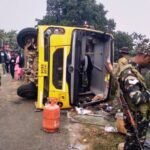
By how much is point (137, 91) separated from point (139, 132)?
0.62 meters

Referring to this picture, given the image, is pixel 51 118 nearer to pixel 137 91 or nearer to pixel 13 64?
pixel 137 91

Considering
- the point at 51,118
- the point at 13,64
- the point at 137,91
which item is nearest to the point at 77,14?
the point at 13,64

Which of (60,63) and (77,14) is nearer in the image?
(60,63)

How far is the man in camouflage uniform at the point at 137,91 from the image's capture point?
395cm

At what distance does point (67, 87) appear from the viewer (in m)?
7.92

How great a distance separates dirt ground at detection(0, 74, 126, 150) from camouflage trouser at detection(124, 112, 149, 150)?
4.27 ft

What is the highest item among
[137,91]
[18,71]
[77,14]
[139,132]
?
[77,14]

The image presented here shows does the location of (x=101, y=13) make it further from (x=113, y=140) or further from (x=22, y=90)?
(x=113, y=140)

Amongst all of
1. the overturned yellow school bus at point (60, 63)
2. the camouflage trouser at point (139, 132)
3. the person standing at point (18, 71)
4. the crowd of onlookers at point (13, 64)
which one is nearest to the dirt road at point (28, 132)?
the overturned yellow school bus at point (60, 63)

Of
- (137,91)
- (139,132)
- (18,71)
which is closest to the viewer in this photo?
(137,91)

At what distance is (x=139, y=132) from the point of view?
423 cm

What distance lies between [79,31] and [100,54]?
4.57ft

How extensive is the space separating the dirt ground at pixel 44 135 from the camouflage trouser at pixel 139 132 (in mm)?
1302

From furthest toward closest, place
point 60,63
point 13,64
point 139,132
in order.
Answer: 1. point 13,64
2. point 60,63
3. point 139,132
